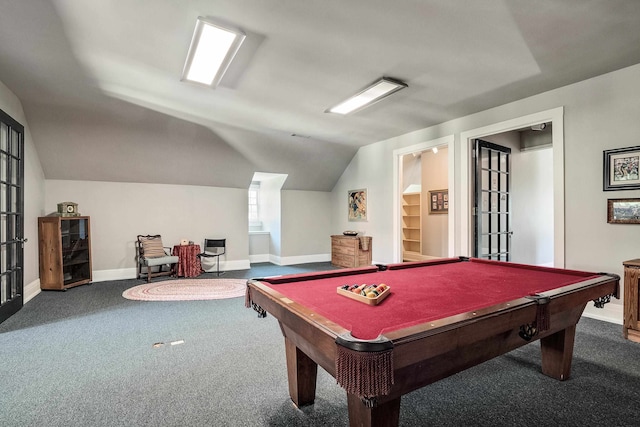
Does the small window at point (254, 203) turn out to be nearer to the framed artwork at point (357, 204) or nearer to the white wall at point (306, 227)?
the white wall at point (306, 227)

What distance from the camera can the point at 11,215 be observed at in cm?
362

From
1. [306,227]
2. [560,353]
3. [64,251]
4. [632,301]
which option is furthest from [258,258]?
[632,301]

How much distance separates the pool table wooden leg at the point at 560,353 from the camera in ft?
6.94

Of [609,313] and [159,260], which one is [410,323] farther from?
[159,260]

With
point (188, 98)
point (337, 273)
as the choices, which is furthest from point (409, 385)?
point (188, 98)

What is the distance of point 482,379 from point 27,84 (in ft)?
17.4

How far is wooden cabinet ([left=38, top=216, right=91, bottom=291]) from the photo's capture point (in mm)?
4688

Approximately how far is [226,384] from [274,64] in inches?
107

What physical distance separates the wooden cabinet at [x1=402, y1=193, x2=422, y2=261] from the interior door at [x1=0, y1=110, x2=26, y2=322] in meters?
6.92

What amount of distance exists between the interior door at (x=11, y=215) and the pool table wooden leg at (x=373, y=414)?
3.98 metres

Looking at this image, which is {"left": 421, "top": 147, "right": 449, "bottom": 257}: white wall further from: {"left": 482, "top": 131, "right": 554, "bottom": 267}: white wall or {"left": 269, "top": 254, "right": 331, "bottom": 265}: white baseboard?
{"left": 269, "top": 254, "right": 331, "bottom": 265}: white baseboard

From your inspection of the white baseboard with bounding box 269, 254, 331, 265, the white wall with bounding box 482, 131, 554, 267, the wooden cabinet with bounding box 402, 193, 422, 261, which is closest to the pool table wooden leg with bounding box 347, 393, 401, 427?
the white wall with bounding box 482, 131, 554, 267

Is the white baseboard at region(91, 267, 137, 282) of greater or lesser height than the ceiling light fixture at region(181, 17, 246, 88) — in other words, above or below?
below

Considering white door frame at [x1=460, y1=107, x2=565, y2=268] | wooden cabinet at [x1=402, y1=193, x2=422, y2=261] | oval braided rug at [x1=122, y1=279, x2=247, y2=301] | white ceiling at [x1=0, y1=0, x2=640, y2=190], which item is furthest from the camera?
wooden cabinet at [x1=402, y1=193, x2=422, y2=261]
